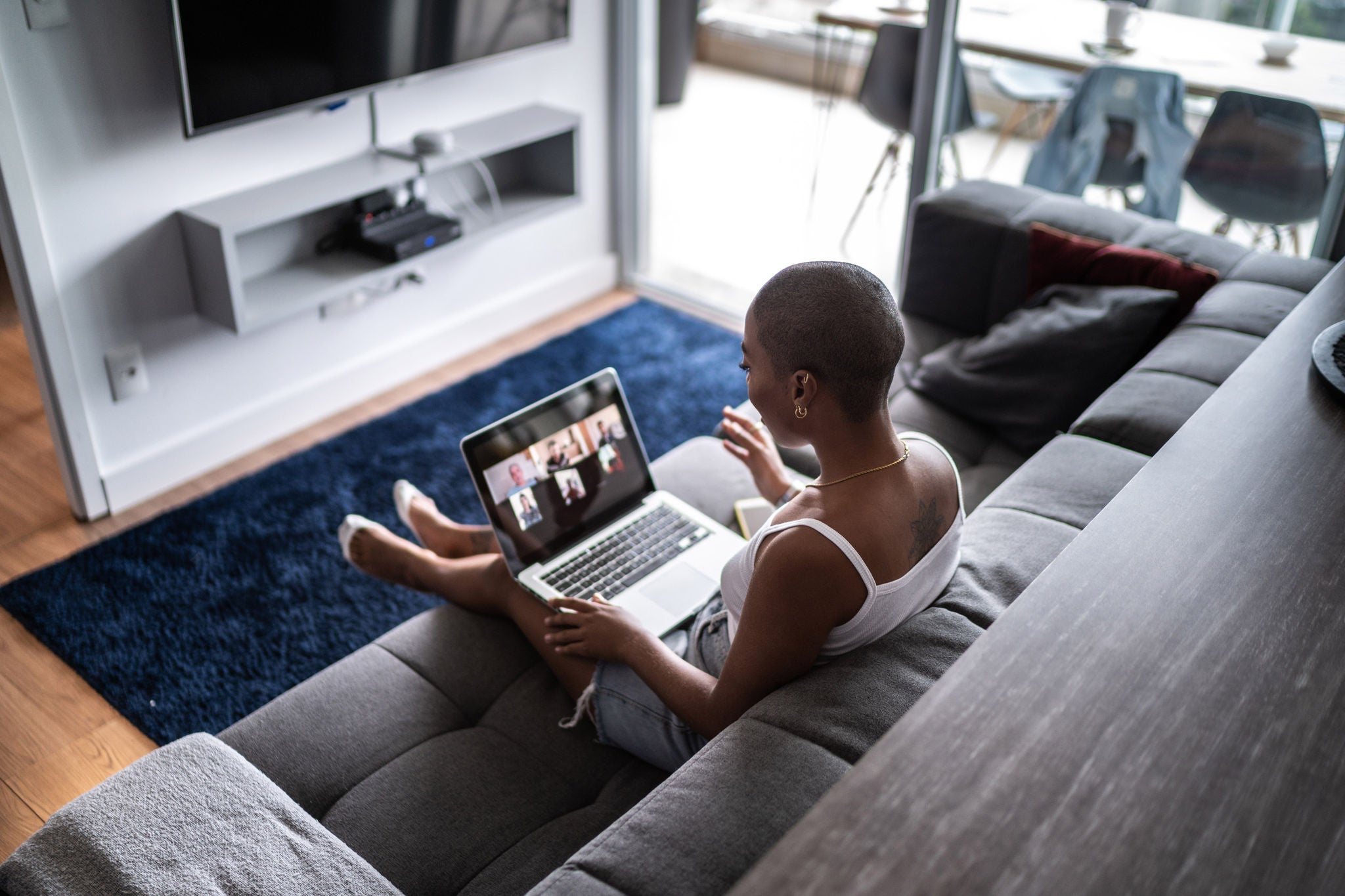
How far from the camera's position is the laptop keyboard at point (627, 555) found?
188 centimetres

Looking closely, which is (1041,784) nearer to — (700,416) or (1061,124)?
(700,416)

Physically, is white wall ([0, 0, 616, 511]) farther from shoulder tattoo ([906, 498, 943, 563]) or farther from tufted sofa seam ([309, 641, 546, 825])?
shoulder tattoo ([906, 498, 943, 563])

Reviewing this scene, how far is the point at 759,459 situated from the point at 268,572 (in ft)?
4.48

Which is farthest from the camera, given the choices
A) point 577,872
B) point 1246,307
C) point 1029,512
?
point 1246,307

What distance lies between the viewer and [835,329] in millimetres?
1352

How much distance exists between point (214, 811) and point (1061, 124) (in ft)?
9.16

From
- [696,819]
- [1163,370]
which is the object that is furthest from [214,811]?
[1163,370]

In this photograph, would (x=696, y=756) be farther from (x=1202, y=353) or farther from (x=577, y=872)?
(x=1202, y=353)

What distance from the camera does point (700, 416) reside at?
3287 mm

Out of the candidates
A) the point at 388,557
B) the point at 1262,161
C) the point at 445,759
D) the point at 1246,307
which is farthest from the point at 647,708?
the point at 1262,161

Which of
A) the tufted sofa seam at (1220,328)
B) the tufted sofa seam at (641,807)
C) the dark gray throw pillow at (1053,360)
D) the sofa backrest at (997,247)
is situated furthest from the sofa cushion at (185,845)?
the sofa backrest at (997,247)

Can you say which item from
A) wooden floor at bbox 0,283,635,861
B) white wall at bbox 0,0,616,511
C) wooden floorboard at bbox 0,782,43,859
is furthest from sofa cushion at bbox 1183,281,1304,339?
wooden floorboard at bbox 0,782,43,859

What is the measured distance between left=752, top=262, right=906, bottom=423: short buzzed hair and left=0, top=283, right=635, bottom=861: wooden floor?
1599mm

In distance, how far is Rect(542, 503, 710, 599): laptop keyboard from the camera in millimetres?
1885
